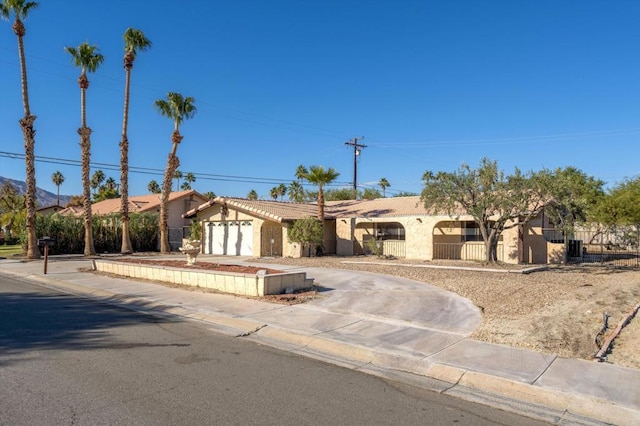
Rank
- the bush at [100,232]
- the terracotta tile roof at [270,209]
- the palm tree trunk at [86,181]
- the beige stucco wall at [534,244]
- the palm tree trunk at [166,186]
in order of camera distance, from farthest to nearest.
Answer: the palm tree trunk at [166,186] → the bush at [100,232] → the palm tree trunk at [86,181] → the terracotta tile roof at [270,209] → the beige stucco wall at [534,244]

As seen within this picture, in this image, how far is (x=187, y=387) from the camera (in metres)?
5.48

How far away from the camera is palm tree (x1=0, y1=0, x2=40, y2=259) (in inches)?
1009

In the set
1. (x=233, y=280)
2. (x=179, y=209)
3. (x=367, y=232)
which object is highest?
(x=179, y=209)

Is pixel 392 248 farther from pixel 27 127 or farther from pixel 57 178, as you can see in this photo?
pixel 57 178

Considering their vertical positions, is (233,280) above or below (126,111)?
below

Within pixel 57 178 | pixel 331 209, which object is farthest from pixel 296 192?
pixel 57 178

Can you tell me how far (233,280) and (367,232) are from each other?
60.1 feet

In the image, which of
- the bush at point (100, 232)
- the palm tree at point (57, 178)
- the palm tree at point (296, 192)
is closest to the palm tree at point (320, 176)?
the bush at point (100, 232)

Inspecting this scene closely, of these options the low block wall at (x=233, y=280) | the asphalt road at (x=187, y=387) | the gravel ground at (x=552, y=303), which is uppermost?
the low block wall at (x=233, y=280)

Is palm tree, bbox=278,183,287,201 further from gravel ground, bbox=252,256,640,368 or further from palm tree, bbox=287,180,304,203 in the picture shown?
gravel ground, bbox=252,256,640,368

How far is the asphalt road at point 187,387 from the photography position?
15.4 feet

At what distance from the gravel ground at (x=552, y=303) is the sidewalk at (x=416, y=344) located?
20.7 inches

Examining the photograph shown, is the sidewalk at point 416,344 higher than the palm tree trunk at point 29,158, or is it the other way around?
the palm tree trunk at point 29,158

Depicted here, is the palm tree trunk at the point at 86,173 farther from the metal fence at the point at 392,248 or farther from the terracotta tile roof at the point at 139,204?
the metal fence at the point at 392,248
